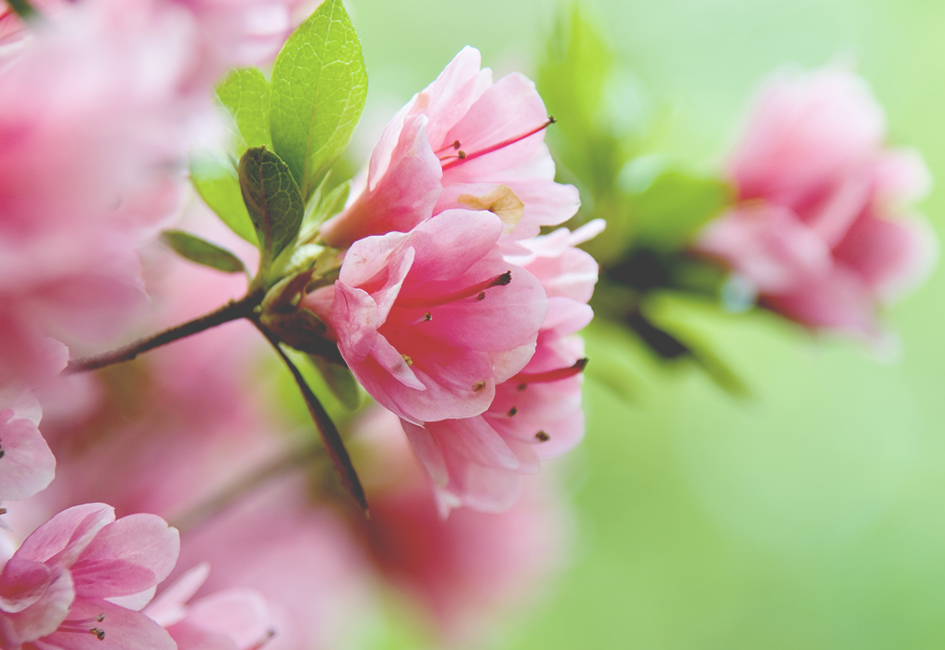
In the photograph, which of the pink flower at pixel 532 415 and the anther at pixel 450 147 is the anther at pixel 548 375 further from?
the anther at pixel 450 147

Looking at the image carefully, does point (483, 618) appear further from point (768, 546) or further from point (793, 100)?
point (768, 546)

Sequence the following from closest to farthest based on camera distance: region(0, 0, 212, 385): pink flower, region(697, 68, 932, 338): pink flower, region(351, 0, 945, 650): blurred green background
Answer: region(0, 0, 212, 385): pink flower < region(697, 68, 932, 338): pink flower < region(351, 0, 945, 650): blurred green background

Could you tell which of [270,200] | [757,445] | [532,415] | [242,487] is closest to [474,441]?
[532,415]

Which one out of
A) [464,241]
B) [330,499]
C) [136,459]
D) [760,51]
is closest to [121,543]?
[464,241]

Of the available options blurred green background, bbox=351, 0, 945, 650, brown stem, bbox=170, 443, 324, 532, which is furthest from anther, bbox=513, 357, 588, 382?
blurred green background, bbox=351, 0, 945, 650

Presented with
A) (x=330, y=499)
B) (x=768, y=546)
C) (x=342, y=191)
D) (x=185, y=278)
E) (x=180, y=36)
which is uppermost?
(x=180, y=36)

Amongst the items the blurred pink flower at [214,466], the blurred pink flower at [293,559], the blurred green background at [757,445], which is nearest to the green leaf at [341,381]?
the blurred pink flower at [214,466]

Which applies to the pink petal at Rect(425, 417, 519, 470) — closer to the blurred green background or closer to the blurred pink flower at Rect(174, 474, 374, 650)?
the blurred pink flower at Rect(174, 474, 374, 650)
